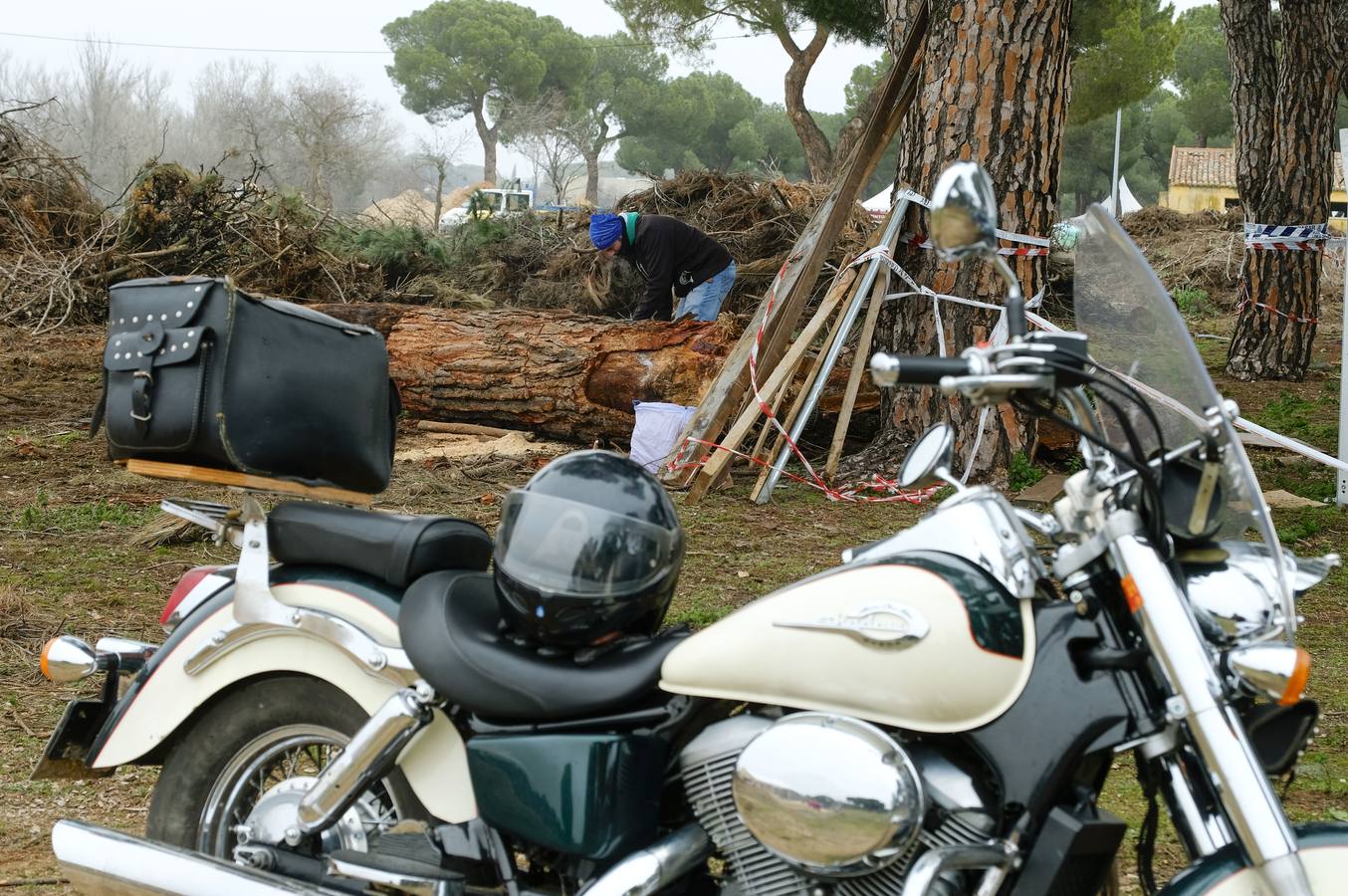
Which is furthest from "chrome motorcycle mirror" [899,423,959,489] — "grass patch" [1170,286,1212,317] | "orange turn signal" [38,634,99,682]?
"grass patch" [1170,286,1212,317]

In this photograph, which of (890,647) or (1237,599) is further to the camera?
(890,647)

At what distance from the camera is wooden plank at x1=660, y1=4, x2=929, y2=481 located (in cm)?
789

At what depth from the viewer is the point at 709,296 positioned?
10.8 m

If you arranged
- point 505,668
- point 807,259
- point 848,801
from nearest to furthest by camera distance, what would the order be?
1. point 848,801
2. point 505,668
3. point 807,259

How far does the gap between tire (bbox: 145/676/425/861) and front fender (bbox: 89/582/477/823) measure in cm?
5

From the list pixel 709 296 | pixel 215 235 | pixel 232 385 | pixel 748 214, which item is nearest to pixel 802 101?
pixel 748 214

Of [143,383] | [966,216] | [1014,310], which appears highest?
[966,216]

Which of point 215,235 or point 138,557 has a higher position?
point 215,235

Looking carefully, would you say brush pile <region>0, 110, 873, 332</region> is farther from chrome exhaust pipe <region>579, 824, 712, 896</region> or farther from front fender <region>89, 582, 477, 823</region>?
chrome exhaust pipe <region>579, 824, 712, 896</region>

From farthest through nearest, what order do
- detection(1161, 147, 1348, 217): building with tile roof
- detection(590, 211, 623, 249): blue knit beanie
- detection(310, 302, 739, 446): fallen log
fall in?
detection(1161, 147, 1348, 217): building with tile roof < detection(590, 211, 623, 249): blue knit beanie < detection(310, 302, 739, 446): fallen log

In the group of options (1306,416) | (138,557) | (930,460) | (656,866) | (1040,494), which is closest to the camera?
(930,460)

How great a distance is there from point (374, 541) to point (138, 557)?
4052mm

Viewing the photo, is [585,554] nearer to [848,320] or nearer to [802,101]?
[848,320]

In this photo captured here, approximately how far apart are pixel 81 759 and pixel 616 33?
221 ft
